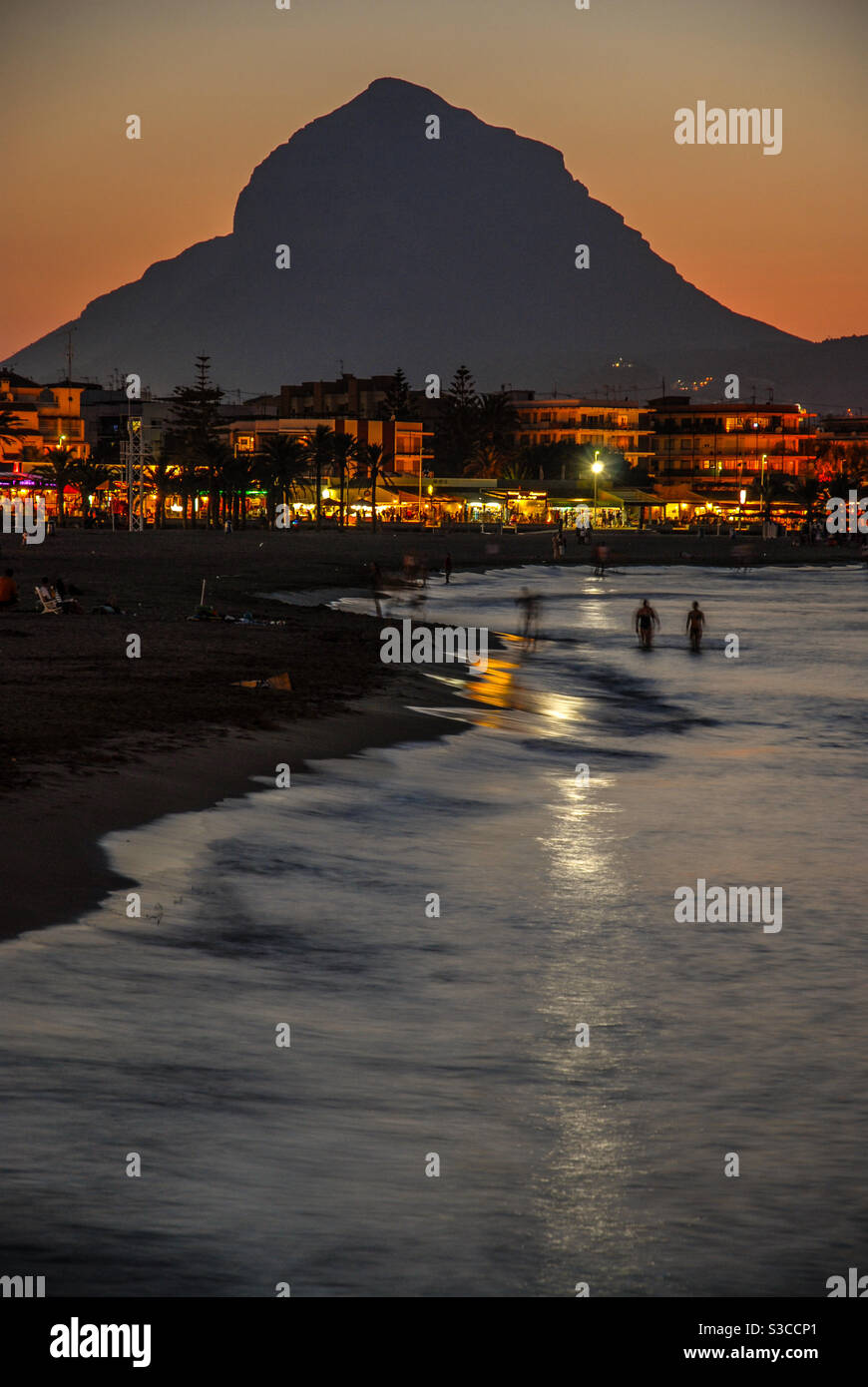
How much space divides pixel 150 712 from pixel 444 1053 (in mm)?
11906

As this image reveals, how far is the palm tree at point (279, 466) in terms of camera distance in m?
134

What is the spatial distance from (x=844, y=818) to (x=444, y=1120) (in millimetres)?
11585

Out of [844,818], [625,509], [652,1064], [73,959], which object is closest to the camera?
[652,1064]

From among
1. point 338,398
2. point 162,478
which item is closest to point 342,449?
point 162,478

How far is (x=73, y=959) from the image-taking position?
11633 millimetres

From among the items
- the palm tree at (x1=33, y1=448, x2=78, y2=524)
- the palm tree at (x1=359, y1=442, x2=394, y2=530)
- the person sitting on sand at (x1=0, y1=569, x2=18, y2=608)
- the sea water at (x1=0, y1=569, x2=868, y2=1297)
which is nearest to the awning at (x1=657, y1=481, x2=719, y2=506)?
the palm tree at (x1=359, y1=442, x2=394, y2=530)

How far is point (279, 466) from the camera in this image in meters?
134

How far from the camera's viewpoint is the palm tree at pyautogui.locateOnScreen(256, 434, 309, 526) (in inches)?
5290

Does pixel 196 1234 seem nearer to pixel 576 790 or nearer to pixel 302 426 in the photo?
pixel 576 790

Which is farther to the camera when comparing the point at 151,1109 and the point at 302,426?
Result: the point at 302,426

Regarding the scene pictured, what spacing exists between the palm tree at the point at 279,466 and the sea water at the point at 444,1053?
116426 millimetres

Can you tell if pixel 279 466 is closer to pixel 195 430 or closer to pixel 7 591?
pixel 195 430
